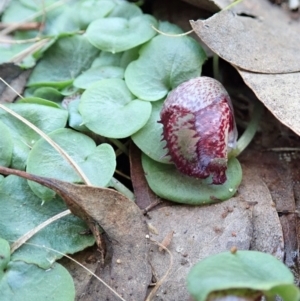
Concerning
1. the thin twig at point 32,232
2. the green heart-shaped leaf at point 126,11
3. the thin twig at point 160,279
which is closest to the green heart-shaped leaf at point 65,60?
the green heart-shaped leaf at point 126,11

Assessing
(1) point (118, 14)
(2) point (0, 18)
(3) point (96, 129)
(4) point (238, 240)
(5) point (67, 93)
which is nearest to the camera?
(4) point (238, 240)

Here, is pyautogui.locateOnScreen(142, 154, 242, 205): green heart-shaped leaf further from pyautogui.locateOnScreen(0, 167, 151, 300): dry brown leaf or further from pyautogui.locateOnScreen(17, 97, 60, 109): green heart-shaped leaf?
pyautogui.locateOnScreen(17, 97, 60, 109): green heart-shaped leaf

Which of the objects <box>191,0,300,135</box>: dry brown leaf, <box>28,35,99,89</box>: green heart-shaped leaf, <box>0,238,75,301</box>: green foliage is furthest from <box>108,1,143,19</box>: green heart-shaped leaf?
<box>0,238,75,301</box>: green foliage

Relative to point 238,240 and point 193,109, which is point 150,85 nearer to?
point 193,109

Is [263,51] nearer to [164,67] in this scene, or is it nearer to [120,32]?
[164,67]

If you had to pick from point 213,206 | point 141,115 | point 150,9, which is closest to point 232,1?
point 150,9

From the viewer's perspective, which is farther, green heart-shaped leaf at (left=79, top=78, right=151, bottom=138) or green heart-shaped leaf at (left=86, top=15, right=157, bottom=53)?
green heart-shaped leaf at (left=86, top=15, right=157, bottom=53)
